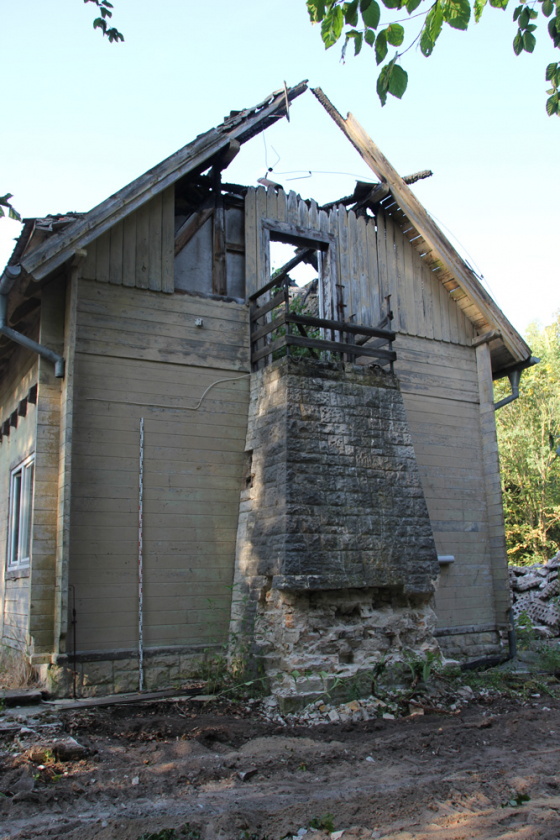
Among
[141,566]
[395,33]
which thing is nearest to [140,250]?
[141,566]

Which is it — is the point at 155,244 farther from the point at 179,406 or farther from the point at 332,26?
the point at 332,26

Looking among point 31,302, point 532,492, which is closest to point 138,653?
point 31,302

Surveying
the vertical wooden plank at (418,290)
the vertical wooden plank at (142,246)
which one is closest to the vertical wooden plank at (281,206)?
the vertical wooden plank at (142,246)

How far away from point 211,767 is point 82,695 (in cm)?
250

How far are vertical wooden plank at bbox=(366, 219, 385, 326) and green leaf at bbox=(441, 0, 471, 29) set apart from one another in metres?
7.41

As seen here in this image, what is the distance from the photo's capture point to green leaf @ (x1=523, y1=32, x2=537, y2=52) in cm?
421

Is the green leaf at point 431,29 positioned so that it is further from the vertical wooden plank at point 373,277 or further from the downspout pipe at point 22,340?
the vertical wooden plank at point 373,277

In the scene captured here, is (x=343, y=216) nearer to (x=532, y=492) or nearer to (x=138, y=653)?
(x=138, y=653)

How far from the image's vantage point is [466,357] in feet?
39.1

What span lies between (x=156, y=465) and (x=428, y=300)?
18.9 feet

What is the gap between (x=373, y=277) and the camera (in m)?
11.2

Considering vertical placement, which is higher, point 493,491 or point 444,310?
point 444,310

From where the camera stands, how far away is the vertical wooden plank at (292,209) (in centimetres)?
1059

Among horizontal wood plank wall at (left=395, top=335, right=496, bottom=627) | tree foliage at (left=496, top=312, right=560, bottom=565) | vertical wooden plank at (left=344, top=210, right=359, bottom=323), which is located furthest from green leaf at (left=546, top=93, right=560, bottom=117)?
tree foliage at (left=496, top=312, right=560, bottom=565)
